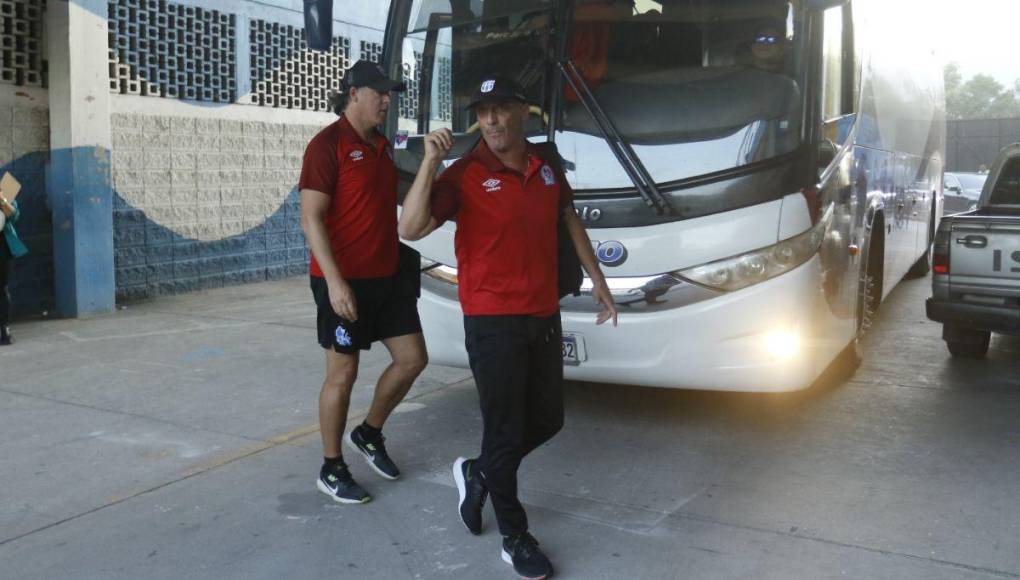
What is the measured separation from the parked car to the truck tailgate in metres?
14.1

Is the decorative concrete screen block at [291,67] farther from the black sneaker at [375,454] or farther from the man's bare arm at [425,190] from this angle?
the man's bare arm at [425,190]

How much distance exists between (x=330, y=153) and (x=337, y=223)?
30 cm

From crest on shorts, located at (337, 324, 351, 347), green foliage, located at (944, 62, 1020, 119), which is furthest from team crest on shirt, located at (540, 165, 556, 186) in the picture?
green foliage, located at (944, 62, 1020, 119)

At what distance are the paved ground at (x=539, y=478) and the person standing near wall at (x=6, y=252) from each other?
0.54 meters

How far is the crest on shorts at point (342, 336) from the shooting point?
4.43 metres

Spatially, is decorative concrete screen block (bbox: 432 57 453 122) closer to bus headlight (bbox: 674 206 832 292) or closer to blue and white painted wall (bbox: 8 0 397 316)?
bus headlight (bbox: 674 206 832 292)

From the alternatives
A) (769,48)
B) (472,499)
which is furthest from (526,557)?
(769,48)

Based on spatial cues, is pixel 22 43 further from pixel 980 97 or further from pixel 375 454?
pixel 980 97

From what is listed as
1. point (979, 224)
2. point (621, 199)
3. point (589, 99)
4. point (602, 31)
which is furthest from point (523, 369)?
point (979, 224)

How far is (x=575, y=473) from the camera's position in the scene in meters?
4.98

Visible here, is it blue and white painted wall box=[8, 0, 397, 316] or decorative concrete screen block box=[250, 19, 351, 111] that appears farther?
decorative concrete screen block box=[250, 19, 351, 111]

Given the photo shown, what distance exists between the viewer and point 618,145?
5.31 m

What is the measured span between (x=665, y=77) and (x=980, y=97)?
438ft

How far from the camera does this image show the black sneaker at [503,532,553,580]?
3.72m
